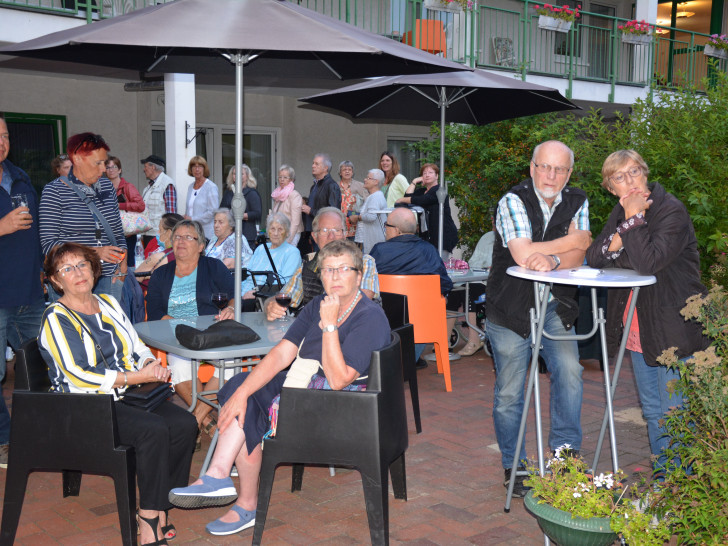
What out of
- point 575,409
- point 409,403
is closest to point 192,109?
point 409,403

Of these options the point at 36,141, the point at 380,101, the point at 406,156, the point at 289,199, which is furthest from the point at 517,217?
the point at 406,156

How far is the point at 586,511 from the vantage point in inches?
111

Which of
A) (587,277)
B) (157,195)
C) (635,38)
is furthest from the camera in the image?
(635,38)

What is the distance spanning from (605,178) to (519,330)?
826mm

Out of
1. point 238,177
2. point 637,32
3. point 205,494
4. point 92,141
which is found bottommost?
point 205,494

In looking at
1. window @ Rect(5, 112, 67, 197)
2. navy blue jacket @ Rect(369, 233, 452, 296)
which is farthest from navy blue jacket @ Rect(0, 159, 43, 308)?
window @ Rect(5, 112, 67, 197)

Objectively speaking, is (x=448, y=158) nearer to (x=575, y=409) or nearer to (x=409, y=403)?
(x=409, y=403)

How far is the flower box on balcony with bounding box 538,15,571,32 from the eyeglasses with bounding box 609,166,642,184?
1116 cm

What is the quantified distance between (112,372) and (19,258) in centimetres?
130

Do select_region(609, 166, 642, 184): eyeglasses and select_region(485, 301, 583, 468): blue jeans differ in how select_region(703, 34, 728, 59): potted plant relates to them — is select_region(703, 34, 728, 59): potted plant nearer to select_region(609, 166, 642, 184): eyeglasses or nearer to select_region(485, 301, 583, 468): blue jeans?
select_region(609, 166, 642, 184): eyeglasses

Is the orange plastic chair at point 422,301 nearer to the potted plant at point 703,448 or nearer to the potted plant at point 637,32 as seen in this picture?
the potted plant at point 703,448

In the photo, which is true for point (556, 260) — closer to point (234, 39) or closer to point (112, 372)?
point (234, 39)

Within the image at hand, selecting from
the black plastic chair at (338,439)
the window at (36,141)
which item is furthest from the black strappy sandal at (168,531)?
the window at (36,141)

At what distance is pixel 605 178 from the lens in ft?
11.8
